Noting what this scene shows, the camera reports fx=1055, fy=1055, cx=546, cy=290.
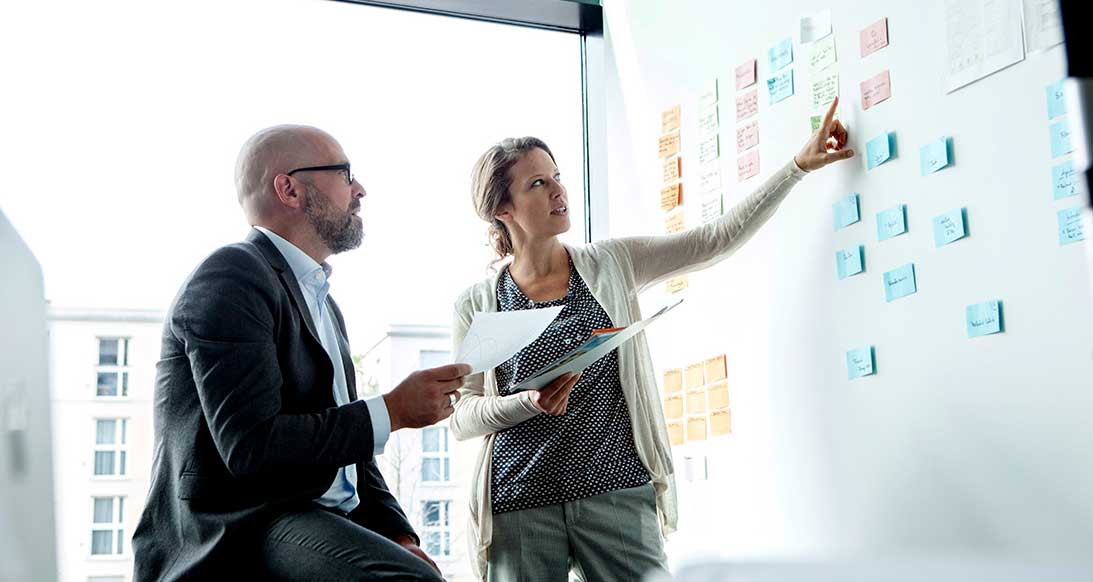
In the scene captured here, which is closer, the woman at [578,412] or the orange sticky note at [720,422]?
the woman at [578,412]

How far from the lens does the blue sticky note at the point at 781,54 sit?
2.51 meters

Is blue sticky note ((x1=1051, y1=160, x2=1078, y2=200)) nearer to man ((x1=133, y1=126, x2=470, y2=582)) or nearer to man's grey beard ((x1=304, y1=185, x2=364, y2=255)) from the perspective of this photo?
man ((x1=133, y1=126, x2=470, y2=582))

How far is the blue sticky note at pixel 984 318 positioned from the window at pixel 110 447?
2233 millimetres

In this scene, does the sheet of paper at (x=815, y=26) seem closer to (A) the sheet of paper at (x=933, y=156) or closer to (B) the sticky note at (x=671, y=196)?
(A) the sheet of paper at (x=933, y=156)

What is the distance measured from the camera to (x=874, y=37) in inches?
88.4

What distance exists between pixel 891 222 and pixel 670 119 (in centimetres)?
104

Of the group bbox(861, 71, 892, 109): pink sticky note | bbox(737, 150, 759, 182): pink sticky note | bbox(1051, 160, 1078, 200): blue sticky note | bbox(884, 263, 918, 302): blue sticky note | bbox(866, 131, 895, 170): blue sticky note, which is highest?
bbox(861, 71, 892, 109): pink sticky note

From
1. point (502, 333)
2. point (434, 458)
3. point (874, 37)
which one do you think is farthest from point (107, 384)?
point (874, 37)

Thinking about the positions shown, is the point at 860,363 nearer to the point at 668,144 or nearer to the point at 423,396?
the point at 423,396

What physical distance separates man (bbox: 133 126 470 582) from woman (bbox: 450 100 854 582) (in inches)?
19.0

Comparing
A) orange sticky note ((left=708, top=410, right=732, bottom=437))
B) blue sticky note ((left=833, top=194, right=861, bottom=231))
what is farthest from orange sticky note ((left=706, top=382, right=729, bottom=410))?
blue sticky note ((left=833, top=194, right=861, bottom=231))

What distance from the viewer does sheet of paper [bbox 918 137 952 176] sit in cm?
203

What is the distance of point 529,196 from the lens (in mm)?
2609

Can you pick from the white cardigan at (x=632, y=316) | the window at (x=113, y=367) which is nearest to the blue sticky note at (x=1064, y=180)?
the white cardigan at (x=632, y=316)
